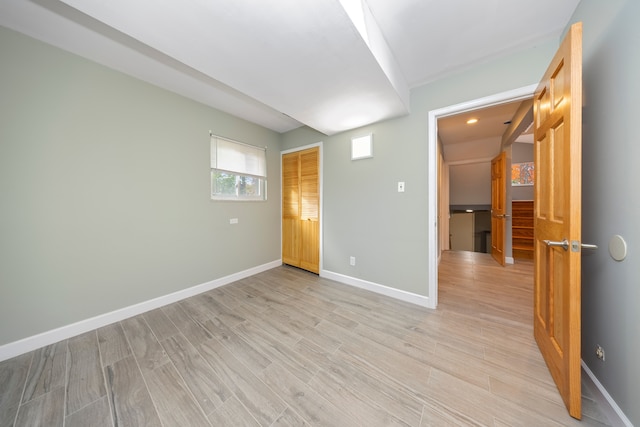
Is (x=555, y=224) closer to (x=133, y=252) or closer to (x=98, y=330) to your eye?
(x=133, y=252)

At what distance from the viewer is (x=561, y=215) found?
120cm

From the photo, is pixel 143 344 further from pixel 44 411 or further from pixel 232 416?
→ pixel 232 416

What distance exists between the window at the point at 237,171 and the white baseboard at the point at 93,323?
4.04 feet

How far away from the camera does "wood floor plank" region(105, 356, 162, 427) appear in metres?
1.08

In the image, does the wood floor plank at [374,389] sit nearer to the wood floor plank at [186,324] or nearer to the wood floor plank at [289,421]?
the wood floor plank at [289,421]

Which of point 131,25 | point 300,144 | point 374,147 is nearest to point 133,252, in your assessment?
point 131,25

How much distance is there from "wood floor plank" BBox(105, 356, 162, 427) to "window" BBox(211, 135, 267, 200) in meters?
1.89

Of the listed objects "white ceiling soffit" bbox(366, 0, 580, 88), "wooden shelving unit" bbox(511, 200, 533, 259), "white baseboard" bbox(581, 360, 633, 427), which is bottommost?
"white baseboard" bbox(581, 360, 633, 427)

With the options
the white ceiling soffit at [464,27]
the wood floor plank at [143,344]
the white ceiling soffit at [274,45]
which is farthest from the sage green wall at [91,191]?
the white ceiling soffit at [464,27]

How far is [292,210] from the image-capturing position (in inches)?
141

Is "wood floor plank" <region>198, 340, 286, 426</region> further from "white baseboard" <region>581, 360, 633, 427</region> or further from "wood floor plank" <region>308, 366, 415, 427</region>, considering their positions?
"white baseboard" <region>581, 360, 633, 427</region>

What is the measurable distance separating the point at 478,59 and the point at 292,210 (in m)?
2.96

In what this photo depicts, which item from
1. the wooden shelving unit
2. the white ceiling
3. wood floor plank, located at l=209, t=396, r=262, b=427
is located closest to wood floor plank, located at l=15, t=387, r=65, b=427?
wood floor plank, located at l=209, t=396, r=262, b=427

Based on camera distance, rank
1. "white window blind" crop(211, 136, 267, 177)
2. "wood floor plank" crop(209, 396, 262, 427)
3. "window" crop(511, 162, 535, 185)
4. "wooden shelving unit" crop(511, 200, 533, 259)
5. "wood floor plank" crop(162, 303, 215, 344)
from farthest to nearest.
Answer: "window" crop(511, 162, 535, 185)
"wooden shelving unit" crop(511, 200, 533, 259)
"white window blind" crop(211, 136, 267, 177)
"wood floor plank" crop(162, 303, 215, 344)
"wood floor plank" crop(209, 396, 262, 427)
